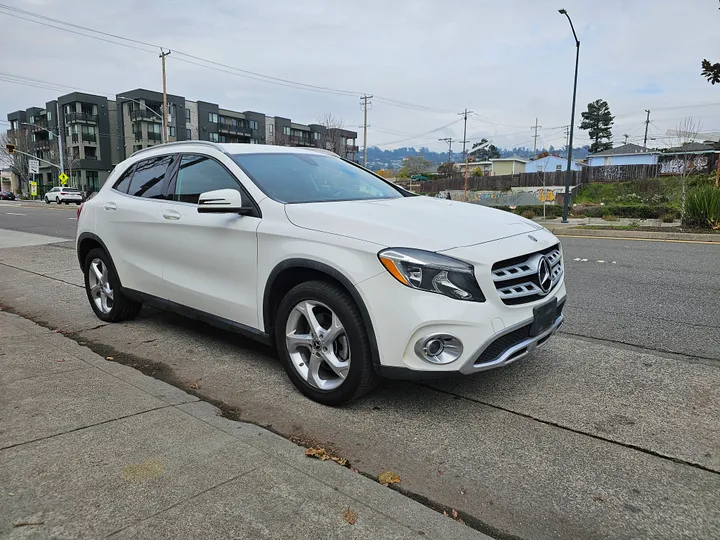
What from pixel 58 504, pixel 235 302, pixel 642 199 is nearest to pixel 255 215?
pixel 235 302

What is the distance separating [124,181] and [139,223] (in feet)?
2.53

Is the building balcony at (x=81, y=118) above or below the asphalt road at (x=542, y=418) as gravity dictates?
above

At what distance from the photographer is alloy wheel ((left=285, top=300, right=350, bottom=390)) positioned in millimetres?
3293

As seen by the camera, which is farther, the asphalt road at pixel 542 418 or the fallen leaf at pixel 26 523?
the asphalt road at pixel 542 418

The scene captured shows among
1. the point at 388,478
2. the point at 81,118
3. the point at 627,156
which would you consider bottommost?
the point at 388,478

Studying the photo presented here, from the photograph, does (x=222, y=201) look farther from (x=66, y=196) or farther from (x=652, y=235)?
(x=66, y=196)

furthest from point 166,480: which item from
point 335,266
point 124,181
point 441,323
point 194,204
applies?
point 124,181

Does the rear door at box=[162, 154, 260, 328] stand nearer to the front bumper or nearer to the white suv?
the white suv

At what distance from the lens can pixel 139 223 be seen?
4797mm

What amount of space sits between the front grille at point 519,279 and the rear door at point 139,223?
2.87m

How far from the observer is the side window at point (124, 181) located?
17.2 feet

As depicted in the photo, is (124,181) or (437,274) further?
(124,181)

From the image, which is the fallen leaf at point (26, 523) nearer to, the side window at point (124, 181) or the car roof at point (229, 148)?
the car roof at point (229, 148)

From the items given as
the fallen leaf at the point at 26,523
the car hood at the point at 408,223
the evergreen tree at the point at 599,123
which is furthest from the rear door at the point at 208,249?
the evergreen tree at the point at 599,123
